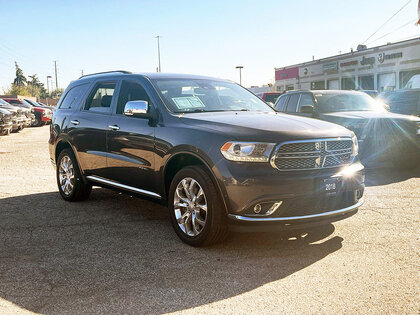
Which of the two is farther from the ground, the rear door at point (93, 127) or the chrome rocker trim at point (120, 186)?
the rear door at point (93, 127)

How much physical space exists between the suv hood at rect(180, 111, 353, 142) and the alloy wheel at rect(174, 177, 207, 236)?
2.04ft

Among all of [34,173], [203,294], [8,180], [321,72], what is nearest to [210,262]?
[203,294]

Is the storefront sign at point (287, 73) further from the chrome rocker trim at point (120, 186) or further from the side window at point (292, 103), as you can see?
the chrome rocker trim at point (120, 186)

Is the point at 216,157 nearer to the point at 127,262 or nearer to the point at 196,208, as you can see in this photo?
the point at 196,208

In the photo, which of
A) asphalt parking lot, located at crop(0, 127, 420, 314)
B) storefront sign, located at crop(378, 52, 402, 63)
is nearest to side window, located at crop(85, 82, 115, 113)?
asphalt parking lot, located at crop(0, 127, 420, 314)

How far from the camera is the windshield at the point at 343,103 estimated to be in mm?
10406

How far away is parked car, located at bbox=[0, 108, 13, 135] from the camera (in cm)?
2053

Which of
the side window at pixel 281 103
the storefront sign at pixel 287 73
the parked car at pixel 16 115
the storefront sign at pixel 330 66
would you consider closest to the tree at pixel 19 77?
the storefront sign at pixel 287 73

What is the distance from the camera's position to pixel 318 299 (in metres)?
3.57

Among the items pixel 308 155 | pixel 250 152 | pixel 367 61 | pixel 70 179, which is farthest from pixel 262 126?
pixel 367 61

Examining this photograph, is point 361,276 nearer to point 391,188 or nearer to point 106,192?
point 391,188

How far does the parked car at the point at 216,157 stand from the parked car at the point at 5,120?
15610mm

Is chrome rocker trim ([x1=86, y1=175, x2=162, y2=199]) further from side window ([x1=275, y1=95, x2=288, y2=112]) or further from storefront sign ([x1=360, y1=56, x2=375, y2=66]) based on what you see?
storefront sign ([x1=360, y1=56, x2=375, y2=66])

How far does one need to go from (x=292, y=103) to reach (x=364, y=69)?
108ft
